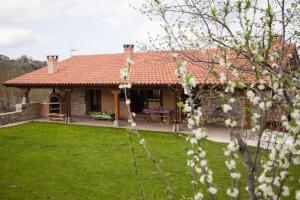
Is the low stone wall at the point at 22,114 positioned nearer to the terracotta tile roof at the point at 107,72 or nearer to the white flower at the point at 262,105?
the terracotta tile roof at the point at 107,72

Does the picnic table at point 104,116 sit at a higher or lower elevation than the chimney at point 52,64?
lower

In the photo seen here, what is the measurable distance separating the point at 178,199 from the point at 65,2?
11.7 metres

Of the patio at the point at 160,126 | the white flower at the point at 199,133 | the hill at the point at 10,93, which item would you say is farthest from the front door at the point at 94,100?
the white flower at the point at 199,133

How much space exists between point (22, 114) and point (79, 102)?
325 centimetres

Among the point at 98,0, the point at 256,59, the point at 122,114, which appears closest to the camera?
the point at 256,59

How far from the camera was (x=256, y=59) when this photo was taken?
12.9 feet

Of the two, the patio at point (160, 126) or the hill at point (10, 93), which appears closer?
the patio at point (160, 126)

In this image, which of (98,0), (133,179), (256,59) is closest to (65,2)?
(98,0)

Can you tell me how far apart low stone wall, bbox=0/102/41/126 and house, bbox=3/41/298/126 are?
1.17 ft

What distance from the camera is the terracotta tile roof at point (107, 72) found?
15.8 metres

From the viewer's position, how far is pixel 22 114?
19.0 metres

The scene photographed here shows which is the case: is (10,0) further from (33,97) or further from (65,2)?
(33,97)

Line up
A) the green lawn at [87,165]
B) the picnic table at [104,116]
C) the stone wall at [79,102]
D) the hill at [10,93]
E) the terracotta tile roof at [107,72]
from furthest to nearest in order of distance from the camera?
the hill at [10,93] < the stone wall at [79,102] < the picnic table at [104,116] < the terracotta tile roof at [107,72] < the green lawn at [87,165]

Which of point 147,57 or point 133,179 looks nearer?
point 133,179
